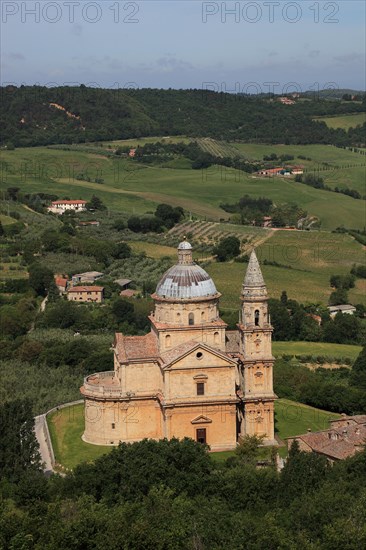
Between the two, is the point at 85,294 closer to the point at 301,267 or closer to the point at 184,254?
the point at 301,267

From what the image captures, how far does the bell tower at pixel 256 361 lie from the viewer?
179 ft

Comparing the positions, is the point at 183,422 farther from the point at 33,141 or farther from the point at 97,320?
the point at 33,141

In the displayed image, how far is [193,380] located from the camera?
53688 millimetres

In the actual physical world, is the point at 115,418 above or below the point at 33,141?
below

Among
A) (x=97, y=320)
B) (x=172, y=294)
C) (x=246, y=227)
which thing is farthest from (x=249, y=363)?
(x=246, y=227)

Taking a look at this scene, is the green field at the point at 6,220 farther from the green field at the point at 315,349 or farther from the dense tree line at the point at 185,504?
the dense tree line at the point at 185,504

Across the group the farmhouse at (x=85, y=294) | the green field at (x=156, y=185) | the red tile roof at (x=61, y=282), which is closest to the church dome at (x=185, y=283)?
the farmhouse at (x=85, y=294)

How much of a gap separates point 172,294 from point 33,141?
131448 mm

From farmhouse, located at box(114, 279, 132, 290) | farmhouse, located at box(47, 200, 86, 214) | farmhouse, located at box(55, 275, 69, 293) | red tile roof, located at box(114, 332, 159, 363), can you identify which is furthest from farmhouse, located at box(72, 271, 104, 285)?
red tile roof, located at box(114, 332, 159, 363)

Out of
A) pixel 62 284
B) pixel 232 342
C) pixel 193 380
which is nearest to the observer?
pixel 193 380

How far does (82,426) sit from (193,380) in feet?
27.1

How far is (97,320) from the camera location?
8631 centimetres

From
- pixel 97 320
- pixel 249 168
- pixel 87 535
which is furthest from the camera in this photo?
pixel 249 168

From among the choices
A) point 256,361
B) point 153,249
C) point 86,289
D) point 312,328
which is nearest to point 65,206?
point 153,249
